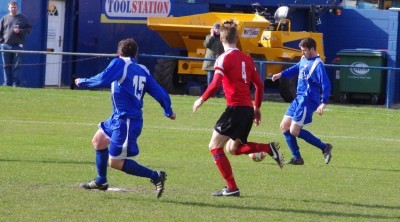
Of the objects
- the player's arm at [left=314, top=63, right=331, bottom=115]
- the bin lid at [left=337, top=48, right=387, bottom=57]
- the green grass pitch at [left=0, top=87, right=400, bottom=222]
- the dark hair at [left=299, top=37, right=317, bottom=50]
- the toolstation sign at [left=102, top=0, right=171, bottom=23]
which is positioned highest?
the toolstation sign at [left=102, top=0, right=171, bottom=23]

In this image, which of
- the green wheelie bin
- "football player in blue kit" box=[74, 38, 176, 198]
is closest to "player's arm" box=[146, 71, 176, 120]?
"football player in blue kit" box=[74, 38, 176, 198]

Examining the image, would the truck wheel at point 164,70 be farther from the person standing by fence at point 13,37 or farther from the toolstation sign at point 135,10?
the person standing by fence at point 13,37

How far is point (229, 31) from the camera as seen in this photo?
10.7m

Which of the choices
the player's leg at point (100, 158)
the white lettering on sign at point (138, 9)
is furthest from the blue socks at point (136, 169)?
the white lettering on sign at point (138, 9)

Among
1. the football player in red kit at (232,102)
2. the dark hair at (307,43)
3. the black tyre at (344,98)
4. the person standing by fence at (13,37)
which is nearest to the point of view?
the football player in red kit at (232,102)

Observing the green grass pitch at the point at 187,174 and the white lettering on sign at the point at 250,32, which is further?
the white lettering on sign at the point at 250,32

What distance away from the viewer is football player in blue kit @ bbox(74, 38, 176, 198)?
33.7ft

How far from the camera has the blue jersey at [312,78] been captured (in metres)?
13.8

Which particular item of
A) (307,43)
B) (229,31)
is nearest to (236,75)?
(229,31)

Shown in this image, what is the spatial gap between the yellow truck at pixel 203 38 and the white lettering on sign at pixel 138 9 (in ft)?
4.38

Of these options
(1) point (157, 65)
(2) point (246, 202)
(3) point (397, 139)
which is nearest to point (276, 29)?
(1) point (157, 65)

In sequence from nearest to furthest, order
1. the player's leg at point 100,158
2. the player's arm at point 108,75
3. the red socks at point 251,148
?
the player's arm at point 108,75 < the player's leg at point 100,158 < the red socks at point 251,148

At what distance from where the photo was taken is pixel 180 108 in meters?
22.1

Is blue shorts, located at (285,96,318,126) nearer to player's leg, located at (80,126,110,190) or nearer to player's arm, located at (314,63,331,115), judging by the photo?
player's arm, located at (314,63,331,115)
